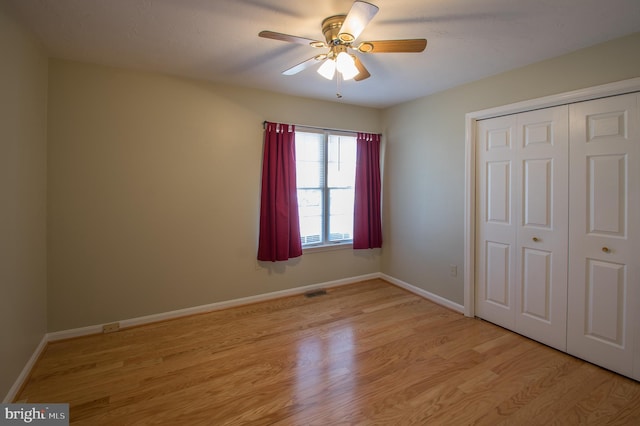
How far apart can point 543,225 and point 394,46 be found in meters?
2.07

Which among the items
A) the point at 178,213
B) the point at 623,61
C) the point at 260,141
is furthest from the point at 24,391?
the point at 623,61

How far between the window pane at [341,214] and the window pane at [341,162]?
114 millimetres

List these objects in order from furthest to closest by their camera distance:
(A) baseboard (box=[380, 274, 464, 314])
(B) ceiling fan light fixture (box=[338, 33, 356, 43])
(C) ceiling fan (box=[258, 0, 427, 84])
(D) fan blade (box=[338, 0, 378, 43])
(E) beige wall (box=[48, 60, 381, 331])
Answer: (A) baseboard (box=[380, 274, 464, 314])
(E) beige wall (box=[48, 60, 381, 331])
(B) ceiling fan light fixture (box=[338, 33, 356, 43])
(C) ceiling fan (box=[258, 0, 427, 84])
(D) fan blade (box=[338, 0, 378, 43])

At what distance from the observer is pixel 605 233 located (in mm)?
2279

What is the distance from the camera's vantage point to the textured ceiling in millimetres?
1824

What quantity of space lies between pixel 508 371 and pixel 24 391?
347 cm

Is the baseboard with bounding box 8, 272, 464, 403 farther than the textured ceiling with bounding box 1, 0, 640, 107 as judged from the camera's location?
Yes

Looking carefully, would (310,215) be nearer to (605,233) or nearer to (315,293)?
(315,293)

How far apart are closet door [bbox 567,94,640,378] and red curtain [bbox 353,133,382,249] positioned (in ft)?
7.27

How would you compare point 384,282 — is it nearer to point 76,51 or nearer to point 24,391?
point 24,391

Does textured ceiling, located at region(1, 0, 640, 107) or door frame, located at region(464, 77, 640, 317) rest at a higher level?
textured ceiling, located at region(1, 0, 640, 107)

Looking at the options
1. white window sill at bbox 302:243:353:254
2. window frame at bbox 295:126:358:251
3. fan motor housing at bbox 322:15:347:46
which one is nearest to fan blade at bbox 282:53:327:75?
fan motor housing at bbox 322:15:347:46

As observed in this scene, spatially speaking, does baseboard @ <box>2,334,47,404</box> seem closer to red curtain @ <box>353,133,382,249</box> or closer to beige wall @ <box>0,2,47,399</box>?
beige wall @ <box>0,2,47,399</box>

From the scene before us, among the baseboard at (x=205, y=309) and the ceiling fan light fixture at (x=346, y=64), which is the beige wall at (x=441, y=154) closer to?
the baseboard at (x=205, y=309)
